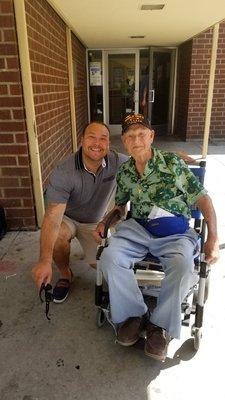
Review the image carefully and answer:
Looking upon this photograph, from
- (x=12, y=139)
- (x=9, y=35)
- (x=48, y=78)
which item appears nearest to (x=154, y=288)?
(x=12, y=139)

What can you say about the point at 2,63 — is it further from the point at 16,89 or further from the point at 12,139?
the point at 12,139

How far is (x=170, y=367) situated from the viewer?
1.76 m

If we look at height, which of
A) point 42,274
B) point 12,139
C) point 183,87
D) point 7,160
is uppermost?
point 183,87

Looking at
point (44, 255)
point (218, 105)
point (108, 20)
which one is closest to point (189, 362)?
point (44, 255)

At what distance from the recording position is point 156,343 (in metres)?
1.70

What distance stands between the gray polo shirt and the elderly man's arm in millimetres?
669

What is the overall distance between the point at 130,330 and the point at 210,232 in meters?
0.68

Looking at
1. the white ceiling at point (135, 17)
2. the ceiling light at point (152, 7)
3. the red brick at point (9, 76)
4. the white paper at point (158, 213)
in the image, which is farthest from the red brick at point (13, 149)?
the ceiling light at point (152, 7)

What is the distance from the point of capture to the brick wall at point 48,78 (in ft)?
10.4

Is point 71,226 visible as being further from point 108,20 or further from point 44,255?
point 108,20

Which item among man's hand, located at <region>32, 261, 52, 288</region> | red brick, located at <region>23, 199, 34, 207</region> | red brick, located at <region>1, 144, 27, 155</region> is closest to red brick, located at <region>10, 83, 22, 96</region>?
red brick, located at <region>1, 144, 27, 155</region>

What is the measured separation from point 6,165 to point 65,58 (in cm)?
284

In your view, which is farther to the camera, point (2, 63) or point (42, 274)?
point (2, 63)

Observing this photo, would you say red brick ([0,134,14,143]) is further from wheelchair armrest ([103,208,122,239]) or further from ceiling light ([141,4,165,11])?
ceiling light ([141,4,165,11])
